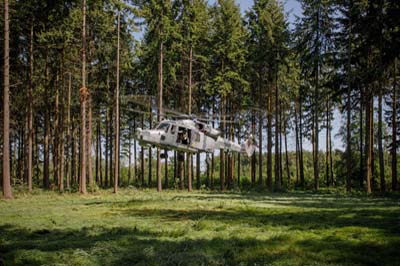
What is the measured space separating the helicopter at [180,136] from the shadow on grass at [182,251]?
10.5m

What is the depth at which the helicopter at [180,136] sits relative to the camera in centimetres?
2062

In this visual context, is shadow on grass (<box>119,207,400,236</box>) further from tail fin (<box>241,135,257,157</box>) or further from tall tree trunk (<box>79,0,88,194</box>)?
tail fin (<box>241,135,257,157</box>)

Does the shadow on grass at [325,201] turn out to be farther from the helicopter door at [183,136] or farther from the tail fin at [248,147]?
the tail fin at [248,147]

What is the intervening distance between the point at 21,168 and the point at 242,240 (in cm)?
3644

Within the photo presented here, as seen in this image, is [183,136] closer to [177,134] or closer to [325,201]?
[177,134]

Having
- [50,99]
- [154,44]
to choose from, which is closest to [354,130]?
[154,44]

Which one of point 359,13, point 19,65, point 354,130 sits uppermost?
point 359,13

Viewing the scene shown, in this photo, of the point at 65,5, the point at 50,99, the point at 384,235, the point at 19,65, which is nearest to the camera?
the point at 384,235

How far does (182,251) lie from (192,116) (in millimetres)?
13491

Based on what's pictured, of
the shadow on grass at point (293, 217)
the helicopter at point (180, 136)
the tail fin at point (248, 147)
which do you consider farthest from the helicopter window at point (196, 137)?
the shadow on grass at point (293, 217)

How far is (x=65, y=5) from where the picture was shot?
90.8 ft

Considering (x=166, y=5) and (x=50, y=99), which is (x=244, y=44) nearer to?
(x=166, y=5)

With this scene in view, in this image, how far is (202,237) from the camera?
10.2 meters

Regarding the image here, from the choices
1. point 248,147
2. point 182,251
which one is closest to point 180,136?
point 248,147
